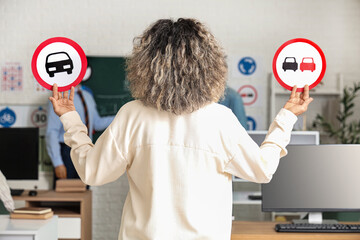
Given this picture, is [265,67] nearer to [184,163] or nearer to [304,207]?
[304,207]

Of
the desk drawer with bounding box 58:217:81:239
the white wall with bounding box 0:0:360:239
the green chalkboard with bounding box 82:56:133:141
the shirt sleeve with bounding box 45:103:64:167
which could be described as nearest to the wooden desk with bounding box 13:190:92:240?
the desk drawer with bounding box 58:217:81:239

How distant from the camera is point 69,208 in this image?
425cm

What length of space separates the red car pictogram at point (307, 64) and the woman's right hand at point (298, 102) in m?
0.12

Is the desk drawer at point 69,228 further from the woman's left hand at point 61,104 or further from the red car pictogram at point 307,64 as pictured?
the red car pictogram at point 307,64

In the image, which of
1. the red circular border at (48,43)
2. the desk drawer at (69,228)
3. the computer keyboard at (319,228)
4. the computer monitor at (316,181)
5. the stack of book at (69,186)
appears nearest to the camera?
the red circular border at (48,43)

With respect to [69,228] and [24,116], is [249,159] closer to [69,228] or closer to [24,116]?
[69,228]

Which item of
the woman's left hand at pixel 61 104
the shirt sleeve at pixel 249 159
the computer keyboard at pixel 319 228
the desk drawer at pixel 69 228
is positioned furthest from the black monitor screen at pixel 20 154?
the shirt sleeve at pixel 249 159

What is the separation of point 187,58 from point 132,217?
0.47 metres

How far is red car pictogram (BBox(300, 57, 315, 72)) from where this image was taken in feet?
5.85

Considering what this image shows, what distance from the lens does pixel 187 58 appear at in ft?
4.44

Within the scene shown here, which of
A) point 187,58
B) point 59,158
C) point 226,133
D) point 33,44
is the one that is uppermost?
point 33,44

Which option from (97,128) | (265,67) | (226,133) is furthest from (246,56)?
(226,133)

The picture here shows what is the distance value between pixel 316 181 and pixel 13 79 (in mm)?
3362

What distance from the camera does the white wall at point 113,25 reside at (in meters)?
4.90
